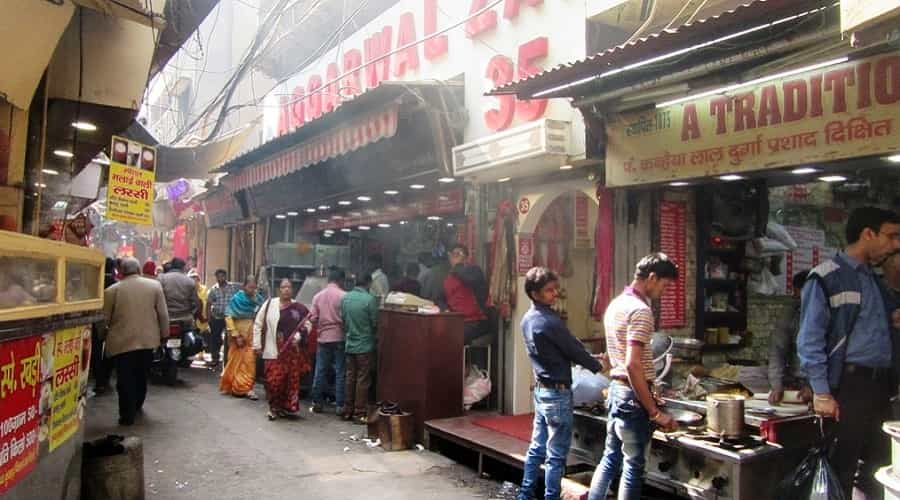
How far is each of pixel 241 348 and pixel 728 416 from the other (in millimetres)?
7800

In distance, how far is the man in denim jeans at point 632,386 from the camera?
14.6 ft

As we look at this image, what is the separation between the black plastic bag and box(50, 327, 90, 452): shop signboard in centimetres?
470

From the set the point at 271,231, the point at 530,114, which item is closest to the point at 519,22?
the point at 530,114

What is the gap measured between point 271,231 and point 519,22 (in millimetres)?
9585

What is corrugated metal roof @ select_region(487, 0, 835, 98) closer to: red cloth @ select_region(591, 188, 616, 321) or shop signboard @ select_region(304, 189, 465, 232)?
red cloth @ select_region(591, 188, 616, 321)

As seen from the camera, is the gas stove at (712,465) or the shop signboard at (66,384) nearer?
the shop signboard at (66,384)

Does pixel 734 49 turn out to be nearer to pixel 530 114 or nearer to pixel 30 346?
pixel 530 114

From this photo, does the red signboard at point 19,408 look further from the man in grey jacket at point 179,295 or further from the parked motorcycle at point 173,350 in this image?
the man in grey jacket at point 179,295

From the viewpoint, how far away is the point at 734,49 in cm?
471

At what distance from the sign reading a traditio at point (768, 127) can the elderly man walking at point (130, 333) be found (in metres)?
5.87

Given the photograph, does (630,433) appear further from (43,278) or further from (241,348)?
(241,348)

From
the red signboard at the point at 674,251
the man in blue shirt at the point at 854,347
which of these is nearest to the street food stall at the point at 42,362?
the man in blue shirt at the point at 854,347

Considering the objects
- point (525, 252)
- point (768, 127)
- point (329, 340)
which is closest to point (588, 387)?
point (525, 252)

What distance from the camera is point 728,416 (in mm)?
4641
